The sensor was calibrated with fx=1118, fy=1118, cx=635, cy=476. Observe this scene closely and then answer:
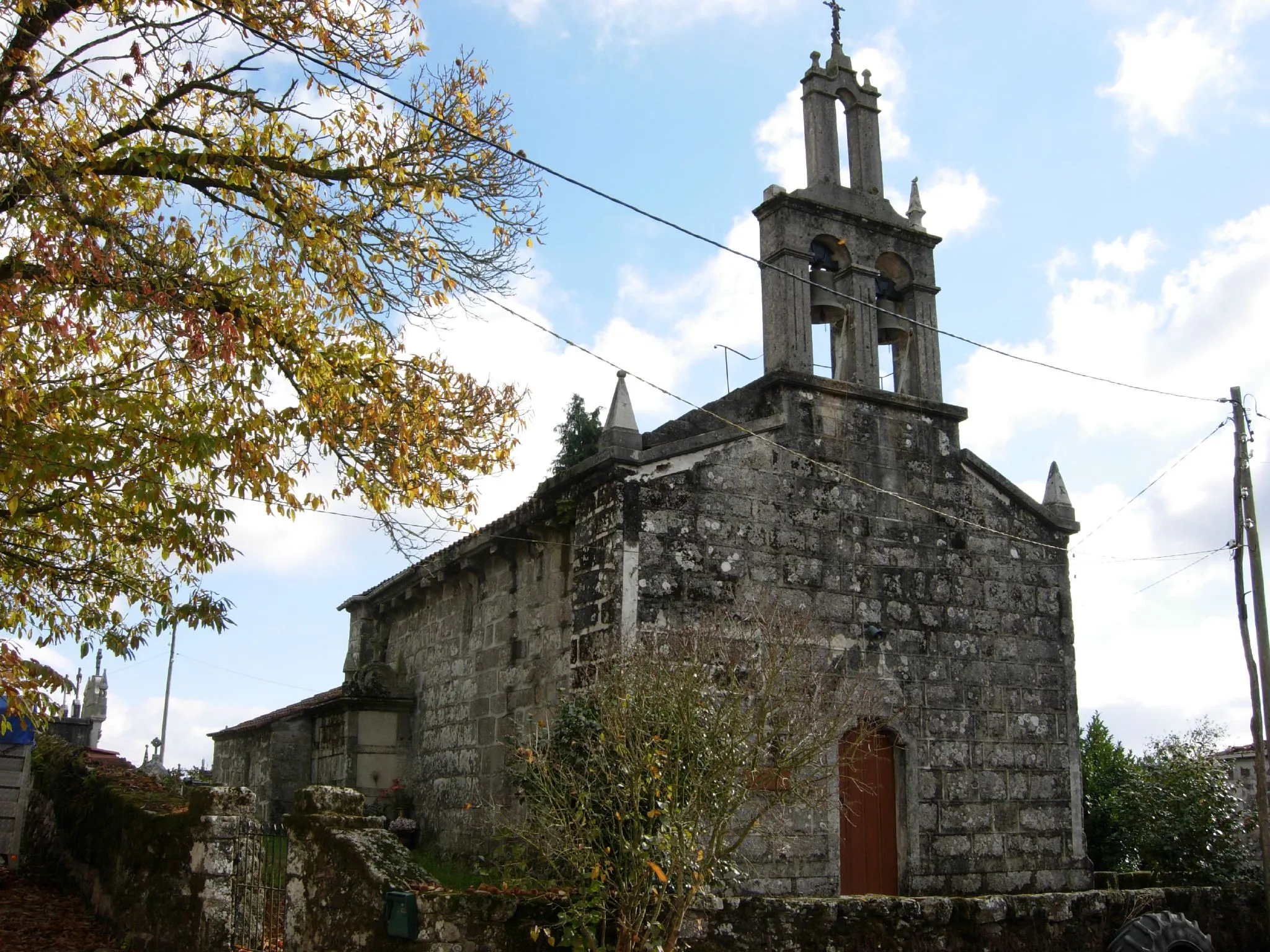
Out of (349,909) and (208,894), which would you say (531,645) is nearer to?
(208,894)

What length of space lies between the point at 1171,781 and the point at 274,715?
13.1 m

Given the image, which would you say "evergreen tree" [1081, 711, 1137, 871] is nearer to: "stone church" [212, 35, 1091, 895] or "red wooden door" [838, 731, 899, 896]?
"stone church" [212, 35, 1091, 895]

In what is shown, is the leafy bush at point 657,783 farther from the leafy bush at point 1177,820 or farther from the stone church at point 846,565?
the leafy bush at point 1177,820

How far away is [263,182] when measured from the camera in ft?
26.2

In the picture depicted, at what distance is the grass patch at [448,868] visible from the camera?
39.8 ft

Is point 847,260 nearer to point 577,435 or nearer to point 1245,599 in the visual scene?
point 1245,599

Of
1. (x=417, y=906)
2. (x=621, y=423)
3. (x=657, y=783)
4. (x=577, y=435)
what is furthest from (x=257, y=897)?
(x=577, y=435)

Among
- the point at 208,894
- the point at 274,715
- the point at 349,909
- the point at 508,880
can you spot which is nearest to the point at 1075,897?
the point at 508,880

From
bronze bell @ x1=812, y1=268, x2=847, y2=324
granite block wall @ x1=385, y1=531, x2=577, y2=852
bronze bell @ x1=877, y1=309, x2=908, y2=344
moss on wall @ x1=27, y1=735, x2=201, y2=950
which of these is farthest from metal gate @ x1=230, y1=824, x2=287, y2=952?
bronze bell @ x1=877, y1=309, x2=908, y2=344

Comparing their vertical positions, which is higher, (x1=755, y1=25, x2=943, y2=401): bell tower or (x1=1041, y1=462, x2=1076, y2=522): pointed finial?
(x1=755, y1=25, x2=943, y2=401): bell tower

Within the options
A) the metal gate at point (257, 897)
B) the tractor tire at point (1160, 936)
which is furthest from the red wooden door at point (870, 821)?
the metal gate at point (257, 897)

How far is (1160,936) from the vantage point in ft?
30.3

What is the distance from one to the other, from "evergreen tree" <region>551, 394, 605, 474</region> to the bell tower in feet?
41.8

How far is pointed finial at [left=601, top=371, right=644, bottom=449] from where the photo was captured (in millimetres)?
11461
